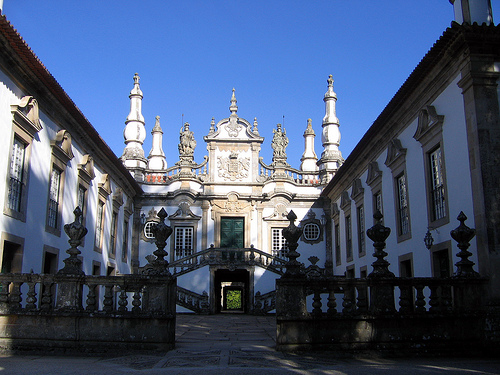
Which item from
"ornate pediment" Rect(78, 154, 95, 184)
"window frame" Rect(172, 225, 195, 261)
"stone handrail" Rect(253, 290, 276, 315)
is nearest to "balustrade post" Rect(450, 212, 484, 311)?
"ornate pediment" Rect(78, 154, 95, 184)

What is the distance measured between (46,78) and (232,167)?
13315 millimetres

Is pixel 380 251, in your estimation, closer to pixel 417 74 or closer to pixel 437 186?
pixel 437 186

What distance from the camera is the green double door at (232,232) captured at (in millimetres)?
24234

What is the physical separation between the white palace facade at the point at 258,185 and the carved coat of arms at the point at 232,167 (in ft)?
0.16

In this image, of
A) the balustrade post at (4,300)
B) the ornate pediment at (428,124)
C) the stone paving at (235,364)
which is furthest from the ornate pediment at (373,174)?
the balustrade post at (4,300)

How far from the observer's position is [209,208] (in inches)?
957

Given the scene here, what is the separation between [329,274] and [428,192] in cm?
1206

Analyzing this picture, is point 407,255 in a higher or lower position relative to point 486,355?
higher

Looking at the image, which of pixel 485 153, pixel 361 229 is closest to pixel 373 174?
pixel 361 229

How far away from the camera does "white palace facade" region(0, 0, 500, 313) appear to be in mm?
10109

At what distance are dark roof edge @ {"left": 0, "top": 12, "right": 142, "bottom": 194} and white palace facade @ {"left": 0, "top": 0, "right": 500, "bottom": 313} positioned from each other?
0.04 meters

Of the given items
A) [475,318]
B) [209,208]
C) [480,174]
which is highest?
[209,208]

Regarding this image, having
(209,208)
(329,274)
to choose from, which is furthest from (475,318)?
(209,208)

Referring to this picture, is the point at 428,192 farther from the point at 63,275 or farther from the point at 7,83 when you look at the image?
the point at 7,83
